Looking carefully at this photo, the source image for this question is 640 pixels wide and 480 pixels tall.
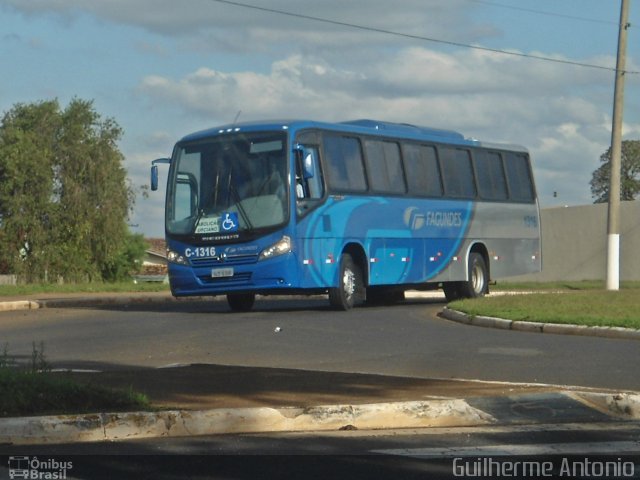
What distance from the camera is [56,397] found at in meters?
9.32

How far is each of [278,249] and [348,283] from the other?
2096 mm

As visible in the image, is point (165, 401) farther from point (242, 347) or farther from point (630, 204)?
point (630, 204)

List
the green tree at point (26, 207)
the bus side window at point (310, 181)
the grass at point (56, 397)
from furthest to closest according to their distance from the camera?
1. the green tree at point (26, 207)
2. the bus side window at point (310, 181)
3. the grass at point (56, 397)

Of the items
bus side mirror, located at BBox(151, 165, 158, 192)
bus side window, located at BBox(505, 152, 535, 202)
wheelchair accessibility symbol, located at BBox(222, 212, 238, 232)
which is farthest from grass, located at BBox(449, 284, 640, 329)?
bus side mirror, located at BBox(151, 165, 158, 192)

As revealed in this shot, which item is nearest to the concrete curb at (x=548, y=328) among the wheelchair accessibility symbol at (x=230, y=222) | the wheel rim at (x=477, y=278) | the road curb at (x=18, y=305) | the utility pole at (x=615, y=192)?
the wheelchair accessibility symbol at (x=230, y=222)

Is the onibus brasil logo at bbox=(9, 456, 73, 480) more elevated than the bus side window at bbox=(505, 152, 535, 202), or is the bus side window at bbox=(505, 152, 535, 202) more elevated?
the bus side window at bbox=(505, 152, 535, 202)

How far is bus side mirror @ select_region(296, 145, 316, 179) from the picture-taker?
Result: 21.1m

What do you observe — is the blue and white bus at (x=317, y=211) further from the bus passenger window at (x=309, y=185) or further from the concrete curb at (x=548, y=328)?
the concrete curb at (x=548, y=328)

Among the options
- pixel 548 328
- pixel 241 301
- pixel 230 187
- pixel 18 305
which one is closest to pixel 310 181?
pixel 230 187

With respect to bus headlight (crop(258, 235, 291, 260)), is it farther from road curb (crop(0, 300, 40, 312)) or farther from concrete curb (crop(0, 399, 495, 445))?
concrete curb (crop(0, 399, 495, 445))

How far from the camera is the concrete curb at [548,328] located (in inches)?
650

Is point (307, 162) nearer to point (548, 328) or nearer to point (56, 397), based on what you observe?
point (548, 328)

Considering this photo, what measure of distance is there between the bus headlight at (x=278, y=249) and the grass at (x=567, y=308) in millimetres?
3063

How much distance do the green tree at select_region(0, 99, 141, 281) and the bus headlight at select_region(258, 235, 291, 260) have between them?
5730cm
